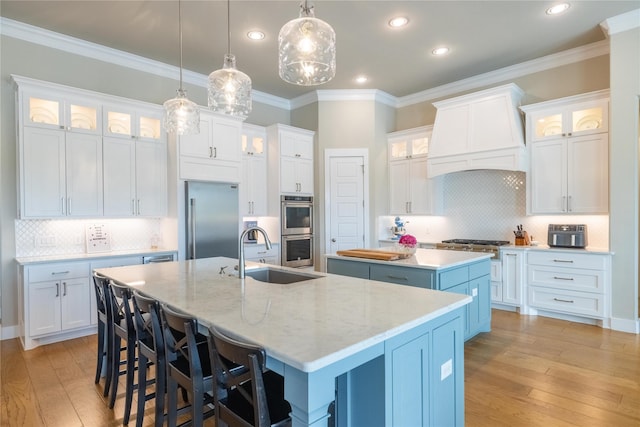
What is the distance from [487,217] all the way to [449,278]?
105 inches

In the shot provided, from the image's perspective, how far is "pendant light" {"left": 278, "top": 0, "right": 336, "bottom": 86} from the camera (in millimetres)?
1933

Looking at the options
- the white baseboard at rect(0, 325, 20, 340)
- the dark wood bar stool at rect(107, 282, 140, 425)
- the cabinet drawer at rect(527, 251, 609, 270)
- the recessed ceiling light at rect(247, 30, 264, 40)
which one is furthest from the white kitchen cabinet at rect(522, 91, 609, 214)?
the white baseboard at rect(0, 325, 20, 340)

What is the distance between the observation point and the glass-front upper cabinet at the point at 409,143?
567 centimetres

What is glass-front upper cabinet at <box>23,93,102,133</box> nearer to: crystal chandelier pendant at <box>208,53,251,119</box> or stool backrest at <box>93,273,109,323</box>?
stool backrest at <box>93,273,109,323</box>

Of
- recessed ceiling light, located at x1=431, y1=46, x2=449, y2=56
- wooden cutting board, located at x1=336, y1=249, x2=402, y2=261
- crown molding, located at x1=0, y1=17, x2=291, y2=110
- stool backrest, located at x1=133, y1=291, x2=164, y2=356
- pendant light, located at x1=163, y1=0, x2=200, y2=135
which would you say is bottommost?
stool backrest, located at x1=133, y1=291, x2=164, y2=356

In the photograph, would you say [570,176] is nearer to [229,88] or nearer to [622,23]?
[622,23]

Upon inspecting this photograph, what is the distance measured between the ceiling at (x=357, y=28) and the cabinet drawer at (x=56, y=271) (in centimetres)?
257

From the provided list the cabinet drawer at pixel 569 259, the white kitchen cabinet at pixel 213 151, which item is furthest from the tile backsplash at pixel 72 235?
the cabinet drawer at pixel 569 259

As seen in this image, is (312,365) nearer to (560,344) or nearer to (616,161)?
(560,344)

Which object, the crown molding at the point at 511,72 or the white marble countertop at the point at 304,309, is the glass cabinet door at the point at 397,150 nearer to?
the crown molding at the point at 511,72

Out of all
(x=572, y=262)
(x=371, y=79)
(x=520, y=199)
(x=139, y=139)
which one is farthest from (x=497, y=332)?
(x=139, y=139)

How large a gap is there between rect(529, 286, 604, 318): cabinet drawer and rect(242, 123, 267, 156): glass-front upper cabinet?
14.1ft

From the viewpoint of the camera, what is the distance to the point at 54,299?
356 centimetres

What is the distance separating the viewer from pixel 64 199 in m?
3.76
